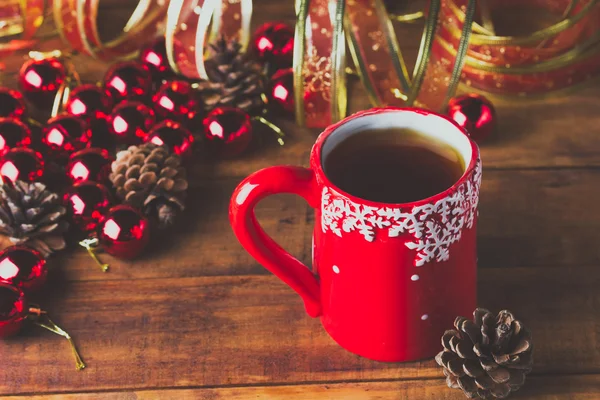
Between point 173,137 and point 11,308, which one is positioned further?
point 173,137

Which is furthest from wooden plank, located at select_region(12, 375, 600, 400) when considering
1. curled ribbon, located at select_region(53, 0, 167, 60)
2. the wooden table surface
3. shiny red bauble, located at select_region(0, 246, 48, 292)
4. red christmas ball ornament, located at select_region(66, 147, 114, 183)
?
→ curled ribbon, located at select_region(53, 0, 167, 60)

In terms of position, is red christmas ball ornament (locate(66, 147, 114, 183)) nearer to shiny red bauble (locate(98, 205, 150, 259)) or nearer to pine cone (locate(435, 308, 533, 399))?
shiny red bauble (locate(98, 205, 150, 259))

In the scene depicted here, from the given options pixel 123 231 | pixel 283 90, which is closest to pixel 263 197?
pixel 123 231

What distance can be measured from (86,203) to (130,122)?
12 centimetres

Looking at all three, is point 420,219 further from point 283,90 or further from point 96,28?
point 96,28

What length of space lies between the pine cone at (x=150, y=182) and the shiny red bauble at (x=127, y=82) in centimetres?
12

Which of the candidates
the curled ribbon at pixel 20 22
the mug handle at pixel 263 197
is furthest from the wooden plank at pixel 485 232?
the curled ribbon at pixel 20 22

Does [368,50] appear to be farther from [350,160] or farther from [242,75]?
[350,160]

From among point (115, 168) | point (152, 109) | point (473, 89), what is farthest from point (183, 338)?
point (473, 89)

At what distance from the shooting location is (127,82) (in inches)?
35.6

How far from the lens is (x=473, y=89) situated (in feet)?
3.05

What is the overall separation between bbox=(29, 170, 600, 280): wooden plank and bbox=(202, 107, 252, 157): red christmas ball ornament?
43mm

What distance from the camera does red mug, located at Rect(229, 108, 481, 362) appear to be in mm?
578

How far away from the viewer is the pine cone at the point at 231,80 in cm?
88
